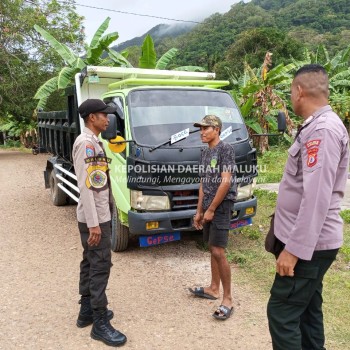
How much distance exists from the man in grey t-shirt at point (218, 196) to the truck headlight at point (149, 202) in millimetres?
878

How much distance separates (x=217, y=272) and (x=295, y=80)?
7.41ft

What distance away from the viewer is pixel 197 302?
3787 mm

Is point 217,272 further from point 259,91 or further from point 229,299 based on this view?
point 259,91

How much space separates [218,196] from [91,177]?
1.15 m

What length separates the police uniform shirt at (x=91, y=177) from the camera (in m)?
3.00

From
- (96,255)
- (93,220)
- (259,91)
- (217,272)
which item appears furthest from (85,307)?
(259,91)

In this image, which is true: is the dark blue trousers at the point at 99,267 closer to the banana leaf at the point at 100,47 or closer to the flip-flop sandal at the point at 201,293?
the flip-flop sandal at the point at 201,293

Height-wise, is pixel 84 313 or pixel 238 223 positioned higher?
pixel 238 223

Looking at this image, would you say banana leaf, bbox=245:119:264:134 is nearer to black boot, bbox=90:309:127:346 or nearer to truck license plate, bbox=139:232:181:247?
truck license plate, bbox=139:232:181:247

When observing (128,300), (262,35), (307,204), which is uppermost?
(262,35)

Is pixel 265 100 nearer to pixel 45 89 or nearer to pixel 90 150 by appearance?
pixel 45 89

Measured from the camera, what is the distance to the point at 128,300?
3.84m

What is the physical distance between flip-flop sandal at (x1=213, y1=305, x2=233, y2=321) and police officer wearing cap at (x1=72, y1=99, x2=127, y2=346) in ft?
2.83

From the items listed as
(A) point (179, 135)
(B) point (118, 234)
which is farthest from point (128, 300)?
(A) point (179, 135)
